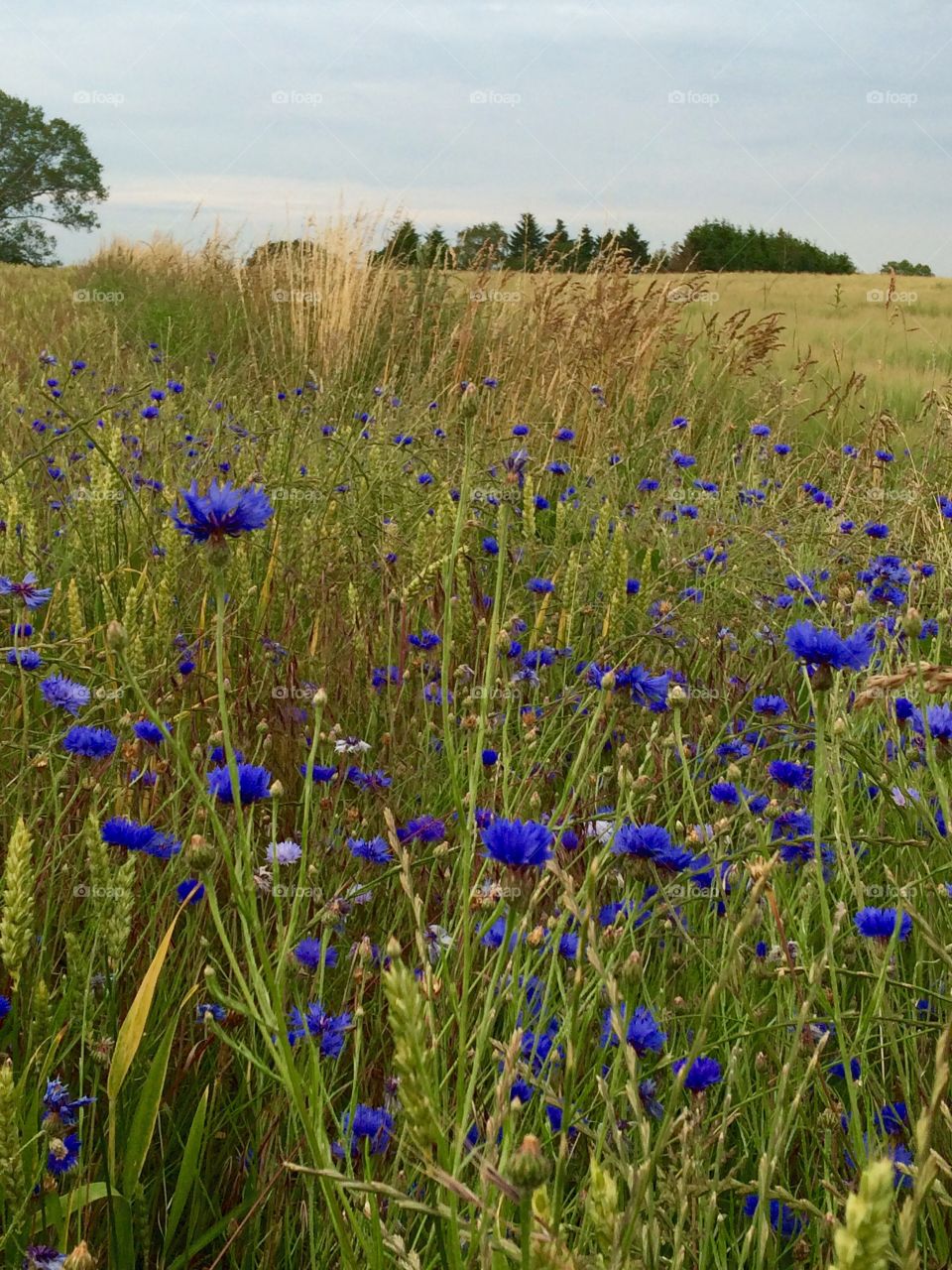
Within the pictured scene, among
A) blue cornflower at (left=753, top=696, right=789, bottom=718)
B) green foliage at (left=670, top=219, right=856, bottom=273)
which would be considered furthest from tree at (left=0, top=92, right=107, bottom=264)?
blue cornflower at (left=753, top=696, right=789, bottom=718)

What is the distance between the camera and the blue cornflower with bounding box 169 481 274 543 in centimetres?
92

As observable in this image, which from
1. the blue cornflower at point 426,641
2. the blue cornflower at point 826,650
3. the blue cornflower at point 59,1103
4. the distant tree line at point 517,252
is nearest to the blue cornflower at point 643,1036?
the blue cornflower at point 826,650

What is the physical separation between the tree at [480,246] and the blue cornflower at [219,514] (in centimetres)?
601

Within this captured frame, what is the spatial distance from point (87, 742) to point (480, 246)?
5.86 metres

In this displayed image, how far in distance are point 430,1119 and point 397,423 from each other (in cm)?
410

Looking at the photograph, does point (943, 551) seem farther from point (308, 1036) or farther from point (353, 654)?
point (308, 1036)

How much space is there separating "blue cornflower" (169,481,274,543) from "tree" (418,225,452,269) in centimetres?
622

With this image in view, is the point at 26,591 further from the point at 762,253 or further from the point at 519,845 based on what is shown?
the point at 762,253

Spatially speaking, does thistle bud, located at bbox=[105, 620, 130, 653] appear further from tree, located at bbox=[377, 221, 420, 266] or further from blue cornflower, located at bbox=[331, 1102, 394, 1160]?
tree, located at bbox=[377, 221, 420, 266]

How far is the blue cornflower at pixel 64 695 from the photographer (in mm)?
1548

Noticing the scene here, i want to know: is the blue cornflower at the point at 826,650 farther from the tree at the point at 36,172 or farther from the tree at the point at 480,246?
the tree at the point at 36,172

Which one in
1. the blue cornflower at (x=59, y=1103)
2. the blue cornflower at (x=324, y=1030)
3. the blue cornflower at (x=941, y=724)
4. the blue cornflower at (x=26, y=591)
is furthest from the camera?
the blue cornflower at (x=26, y=591)

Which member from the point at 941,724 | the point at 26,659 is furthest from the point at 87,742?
the point at 941,724

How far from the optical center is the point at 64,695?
1574 millimetres
